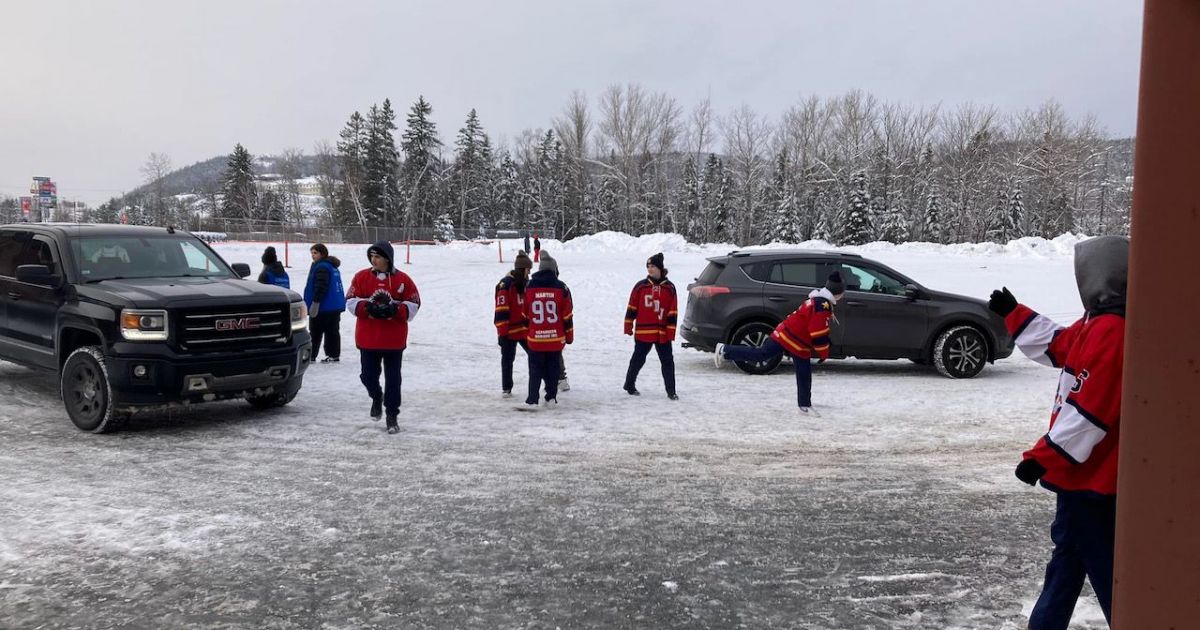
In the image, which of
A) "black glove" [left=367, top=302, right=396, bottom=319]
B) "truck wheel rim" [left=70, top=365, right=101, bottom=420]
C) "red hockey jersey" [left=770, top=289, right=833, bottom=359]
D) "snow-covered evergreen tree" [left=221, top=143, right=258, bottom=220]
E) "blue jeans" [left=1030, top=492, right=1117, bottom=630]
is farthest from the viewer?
"snow-covered evergreen tree" [left=221, top=143, right=258, bottom=220]

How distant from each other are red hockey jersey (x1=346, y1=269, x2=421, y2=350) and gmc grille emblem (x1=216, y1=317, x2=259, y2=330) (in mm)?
902

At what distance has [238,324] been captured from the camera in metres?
7.30

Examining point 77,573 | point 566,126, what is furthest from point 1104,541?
point 566,126

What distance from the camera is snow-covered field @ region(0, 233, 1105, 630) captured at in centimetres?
379

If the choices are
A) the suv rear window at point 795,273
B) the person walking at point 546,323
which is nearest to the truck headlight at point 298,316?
the person walking at point 546,323

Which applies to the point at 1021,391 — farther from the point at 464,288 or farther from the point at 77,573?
the point at 464,288

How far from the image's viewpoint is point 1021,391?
975 centimetres

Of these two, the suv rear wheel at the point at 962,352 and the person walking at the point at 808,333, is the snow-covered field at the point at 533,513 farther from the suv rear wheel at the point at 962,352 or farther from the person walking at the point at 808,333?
the suv rear wheel at the point at 962,352

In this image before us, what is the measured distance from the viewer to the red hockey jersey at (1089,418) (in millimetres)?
2736

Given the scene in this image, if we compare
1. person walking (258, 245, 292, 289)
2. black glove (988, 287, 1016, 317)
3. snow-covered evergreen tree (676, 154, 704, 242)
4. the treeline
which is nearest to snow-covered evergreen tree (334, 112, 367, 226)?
the treeline

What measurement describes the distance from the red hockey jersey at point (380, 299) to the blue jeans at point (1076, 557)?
5.62 m

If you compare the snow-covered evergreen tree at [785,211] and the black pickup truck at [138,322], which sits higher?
the snow-covered evergreen tree at [785,211]

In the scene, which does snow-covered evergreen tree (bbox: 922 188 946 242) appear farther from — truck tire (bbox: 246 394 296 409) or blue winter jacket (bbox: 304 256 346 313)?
truck tire (bbox: 246 394 296 409)

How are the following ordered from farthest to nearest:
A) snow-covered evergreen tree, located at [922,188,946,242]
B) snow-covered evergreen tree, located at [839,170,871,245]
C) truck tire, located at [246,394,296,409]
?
→ snow-covered evergreen tree, located at [922,188,946,242]
snow-covered evergreen tree, located at [839,170,871,245]
truck tire, located at [246,394,296,409]
